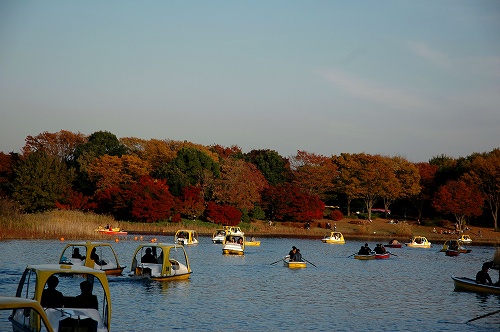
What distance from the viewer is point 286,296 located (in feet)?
126

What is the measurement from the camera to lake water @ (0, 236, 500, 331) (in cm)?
2983

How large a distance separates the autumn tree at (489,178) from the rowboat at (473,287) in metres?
80.0

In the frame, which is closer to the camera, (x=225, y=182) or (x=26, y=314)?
(x=26, y=314)

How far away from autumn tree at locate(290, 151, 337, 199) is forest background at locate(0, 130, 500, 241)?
18 cm

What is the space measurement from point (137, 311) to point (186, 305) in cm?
307

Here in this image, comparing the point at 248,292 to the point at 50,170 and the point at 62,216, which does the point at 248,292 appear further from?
the point at 50,170

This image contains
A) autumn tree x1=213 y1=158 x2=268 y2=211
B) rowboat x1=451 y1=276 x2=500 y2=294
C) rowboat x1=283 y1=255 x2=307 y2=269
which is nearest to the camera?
rowboat x1=451 y1=276 x2=500 y2=294

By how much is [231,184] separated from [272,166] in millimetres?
24667

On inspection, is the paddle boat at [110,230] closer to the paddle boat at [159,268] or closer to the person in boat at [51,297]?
the paddle boat at [159,268]

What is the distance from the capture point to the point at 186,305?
3325 centimetres

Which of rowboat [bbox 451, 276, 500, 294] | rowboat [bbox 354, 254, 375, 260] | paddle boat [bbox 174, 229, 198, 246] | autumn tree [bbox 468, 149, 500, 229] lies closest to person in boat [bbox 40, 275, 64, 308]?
rowboat [bbox 451, 276, 500, 294]

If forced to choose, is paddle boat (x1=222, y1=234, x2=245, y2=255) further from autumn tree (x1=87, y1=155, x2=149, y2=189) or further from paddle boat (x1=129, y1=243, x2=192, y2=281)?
autumn tree (x1=87, y1=155, x2=149, y2=189)

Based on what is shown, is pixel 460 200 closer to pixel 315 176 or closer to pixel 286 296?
pixel 315 176

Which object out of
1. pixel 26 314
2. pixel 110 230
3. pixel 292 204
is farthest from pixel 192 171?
pixel 26 314
